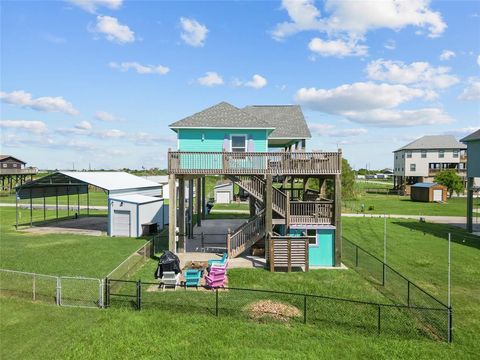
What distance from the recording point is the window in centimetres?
2019

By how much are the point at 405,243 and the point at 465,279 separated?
7623mm

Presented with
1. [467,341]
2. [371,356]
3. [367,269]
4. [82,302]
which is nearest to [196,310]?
[82,302]

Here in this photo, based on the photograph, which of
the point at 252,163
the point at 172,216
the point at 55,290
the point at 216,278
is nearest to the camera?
the point at 55,290

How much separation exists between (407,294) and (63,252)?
17.9m

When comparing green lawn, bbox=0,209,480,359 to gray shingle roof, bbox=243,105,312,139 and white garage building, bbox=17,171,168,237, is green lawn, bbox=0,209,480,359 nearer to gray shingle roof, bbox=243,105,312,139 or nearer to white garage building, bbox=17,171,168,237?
gray shingle roof, bbox=243,105,312,139

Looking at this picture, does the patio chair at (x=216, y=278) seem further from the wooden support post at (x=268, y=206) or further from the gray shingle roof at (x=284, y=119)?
the gray shingle roof at (x=284, y=119)

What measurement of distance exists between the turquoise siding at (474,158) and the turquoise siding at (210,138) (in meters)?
18.7

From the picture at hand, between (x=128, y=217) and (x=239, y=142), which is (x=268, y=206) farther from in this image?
(x=128, y=217)

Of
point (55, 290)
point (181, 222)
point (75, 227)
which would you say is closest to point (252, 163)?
point (181, 222)

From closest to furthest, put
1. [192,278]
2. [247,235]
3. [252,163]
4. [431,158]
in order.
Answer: [192,278], [252,163], [247,235], [431,158]

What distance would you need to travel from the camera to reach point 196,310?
36.7ft

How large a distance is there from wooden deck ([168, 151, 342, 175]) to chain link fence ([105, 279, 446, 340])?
279 inches

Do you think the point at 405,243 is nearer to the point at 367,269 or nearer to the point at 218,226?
the point at 367,269

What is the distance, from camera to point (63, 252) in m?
19.3
